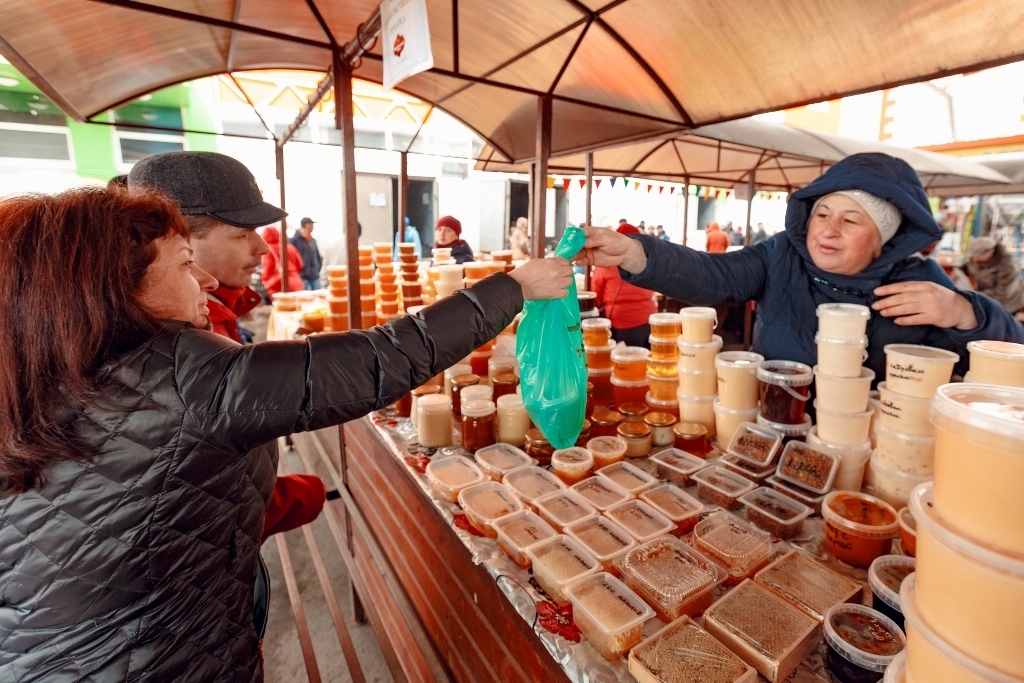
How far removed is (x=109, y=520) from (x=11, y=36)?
3417mm

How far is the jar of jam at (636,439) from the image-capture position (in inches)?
77.2

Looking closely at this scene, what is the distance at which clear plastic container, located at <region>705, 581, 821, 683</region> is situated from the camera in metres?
1.04

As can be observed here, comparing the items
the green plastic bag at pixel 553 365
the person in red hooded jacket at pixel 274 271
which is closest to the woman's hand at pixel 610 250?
the green plastic bag at pixel 553 365

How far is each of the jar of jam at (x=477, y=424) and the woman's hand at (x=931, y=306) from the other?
58.9 inches

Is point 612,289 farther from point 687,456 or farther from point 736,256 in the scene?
point 687,456

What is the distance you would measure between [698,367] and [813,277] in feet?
1.85

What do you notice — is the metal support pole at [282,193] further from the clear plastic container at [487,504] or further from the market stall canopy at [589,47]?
the clear plastic container at [487,504]

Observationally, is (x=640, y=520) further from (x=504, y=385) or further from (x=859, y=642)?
(x=504, y=385)

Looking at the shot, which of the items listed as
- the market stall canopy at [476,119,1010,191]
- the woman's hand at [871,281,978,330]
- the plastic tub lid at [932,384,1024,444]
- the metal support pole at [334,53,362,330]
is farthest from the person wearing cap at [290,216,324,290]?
the plastic tub lid at [932,384,1024,444]

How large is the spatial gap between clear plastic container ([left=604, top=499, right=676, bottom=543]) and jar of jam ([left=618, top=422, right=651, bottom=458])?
366 mm

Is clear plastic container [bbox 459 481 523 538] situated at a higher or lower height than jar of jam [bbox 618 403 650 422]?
lower

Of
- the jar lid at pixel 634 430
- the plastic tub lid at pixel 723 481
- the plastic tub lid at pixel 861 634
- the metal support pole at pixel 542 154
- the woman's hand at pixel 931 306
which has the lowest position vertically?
the plastic tub lid at pixel 861 634

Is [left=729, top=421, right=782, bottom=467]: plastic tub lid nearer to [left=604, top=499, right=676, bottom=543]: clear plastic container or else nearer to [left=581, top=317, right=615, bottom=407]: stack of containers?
[left=604, top=499, right=676, bottom=543]: clear plastic container

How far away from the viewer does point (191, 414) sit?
39.9 inches
